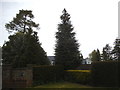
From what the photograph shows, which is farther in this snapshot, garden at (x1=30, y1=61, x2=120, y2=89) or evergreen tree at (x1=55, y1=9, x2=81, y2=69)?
evergreen tree at (x1=55, y1=9, x2=81, y2=69)

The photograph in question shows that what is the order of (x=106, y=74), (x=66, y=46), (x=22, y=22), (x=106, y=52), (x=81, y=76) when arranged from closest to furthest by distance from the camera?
(x=106, y=74), (x=81, y=76), (x=66, y=46), (x=22, y=22), (x=106, y=52)

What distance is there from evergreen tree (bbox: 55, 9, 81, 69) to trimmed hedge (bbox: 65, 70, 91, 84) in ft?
5.58

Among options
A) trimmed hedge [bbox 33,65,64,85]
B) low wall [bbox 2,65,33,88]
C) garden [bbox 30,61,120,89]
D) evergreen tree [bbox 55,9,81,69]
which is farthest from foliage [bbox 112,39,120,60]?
low wall [bbox 2,65,33,88]

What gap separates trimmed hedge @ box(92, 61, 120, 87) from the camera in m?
10.9

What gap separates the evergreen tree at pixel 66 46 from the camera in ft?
61.3

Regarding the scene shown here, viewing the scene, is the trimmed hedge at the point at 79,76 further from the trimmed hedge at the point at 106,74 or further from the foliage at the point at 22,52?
the foliage at the point at 22,52

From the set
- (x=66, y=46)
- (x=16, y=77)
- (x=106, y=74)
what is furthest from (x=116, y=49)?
(x=16, y=77)

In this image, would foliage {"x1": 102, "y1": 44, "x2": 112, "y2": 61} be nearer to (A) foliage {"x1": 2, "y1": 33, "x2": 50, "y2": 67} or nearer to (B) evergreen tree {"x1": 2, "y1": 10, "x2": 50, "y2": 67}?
(B) evergreen tree {"x1": 2, "y1": 10, "x2": 50, "y2": 67}

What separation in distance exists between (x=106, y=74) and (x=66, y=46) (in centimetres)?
847

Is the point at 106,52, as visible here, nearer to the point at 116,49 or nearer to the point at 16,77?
the point at 116,49

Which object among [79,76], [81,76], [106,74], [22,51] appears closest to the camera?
A: [106,74]

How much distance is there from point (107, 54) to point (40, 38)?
24.1m

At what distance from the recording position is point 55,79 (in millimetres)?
15648

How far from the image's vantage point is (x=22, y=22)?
71.6 ft
